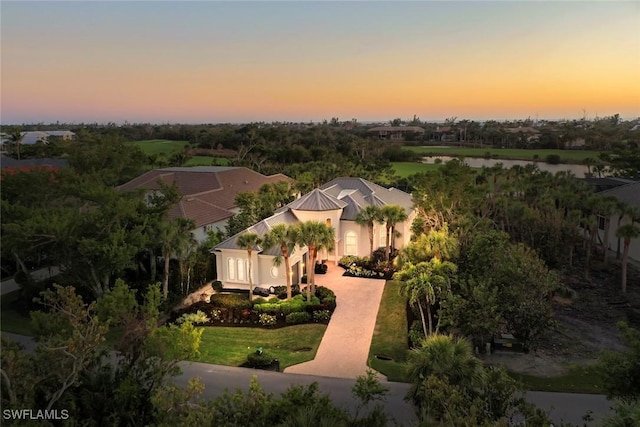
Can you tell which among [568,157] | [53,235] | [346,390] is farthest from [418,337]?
[568,157]

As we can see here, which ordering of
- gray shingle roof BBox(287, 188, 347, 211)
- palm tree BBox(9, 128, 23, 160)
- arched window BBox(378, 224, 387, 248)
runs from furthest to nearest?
palm tree BBox(9, 128, 23, 160) → arched window BBox(378, 224, 387, 248) → gray shingle roof BBox(287, 188, 347, 211)

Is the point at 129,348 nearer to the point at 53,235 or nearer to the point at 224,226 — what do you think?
the point at 53,235

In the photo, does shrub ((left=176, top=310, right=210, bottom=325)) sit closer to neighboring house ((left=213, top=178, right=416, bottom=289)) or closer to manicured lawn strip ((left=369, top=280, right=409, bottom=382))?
neighboring house ((left=213, top=178, right=416, bottom=289))

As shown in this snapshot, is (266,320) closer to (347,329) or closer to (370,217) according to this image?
(347,329)

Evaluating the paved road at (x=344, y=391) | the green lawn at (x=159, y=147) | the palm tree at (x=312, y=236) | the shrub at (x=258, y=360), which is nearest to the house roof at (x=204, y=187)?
the palm tree at (x=312, y=236)

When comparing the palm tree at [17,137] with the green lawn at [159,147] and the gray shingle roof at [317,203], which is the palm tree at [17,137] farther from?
the gray shingle roof at [317,203]

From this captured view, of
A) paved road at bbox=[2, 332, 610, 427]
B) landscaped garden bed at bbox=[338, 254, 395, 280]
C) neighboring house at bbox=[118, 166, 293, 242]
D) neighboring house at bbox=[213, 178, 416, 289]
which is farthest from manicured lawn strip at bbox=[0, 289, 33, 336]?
landscaped garden bed at bbox=[338, 254, 395, 280]
